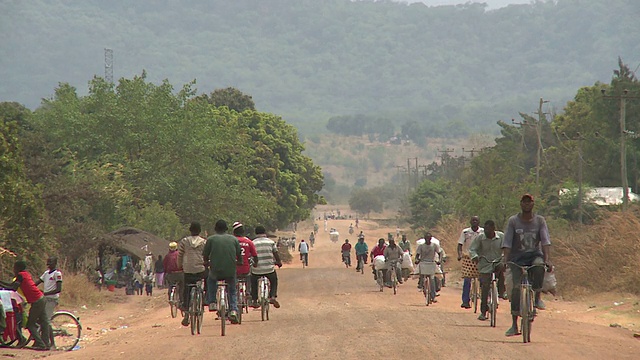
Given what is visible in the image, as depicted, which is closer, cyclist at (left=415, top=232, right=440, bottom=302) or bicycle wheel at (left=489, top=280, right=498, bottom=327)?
bicycle wheel at (left=489, top=280, right=498, bottom=327)

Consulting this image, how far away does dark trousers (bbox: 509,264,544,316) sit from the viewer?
49.8 ft

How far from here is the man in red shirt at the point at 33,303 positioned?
18047 millimetres

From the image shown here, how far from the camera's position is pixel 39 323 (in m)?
18.6

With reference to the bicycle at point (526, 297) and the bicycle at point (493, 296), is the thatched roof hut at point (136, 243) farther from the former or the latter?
the bicycle at point (526, 297)

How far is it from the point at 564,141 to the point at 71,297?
55253 millimetres

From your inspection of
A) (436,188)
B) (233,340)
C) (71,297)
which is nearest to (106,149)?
(71,297)

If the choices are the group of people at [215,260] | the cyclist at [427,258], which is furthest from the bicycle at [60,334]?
the cyclist at [427,258]

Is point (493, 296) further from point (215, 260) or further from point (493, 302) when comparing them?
point (215, 260)

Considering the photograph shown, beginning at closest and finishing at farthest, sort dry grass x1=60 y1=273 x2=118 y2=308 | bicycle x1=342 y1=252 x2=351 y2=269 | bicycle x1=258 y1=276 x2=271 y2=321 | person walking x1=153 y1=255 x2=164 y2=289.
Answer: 1. bicycle x1=258 y1=276 x2=271 y2=321
2. dry grass x1=60 y1=273 x2=118 y2=308
3. person walking x1=153 y1=255 x2=164 y2=289
4. bicycle x1=342 y1=252 x2=351 y2=269

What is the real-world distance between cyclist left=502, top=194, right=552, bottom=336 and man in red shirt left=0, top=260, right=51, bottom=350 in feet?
28.0

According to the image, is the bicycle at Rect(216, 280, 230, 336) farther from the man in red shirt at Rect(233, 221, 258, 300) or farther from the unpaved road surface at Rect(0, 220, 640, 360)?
the man in red shirt at Rect(233, 221, 258, 300)

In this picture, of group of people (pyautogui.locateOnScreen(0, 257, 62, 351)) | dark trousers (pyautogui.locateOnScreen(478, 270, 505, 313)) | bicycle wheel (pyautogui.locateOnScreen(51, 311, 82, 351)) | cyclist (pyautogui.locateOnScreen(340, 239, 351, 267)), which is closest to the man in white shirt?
bicycle wheel (pyautogui.locateOnScreen(51, 311, 82, 351))

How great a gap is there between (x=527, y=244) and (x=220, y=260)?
17.2 feet

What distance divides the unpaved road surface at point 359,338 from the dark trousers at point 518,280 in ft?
2.04
